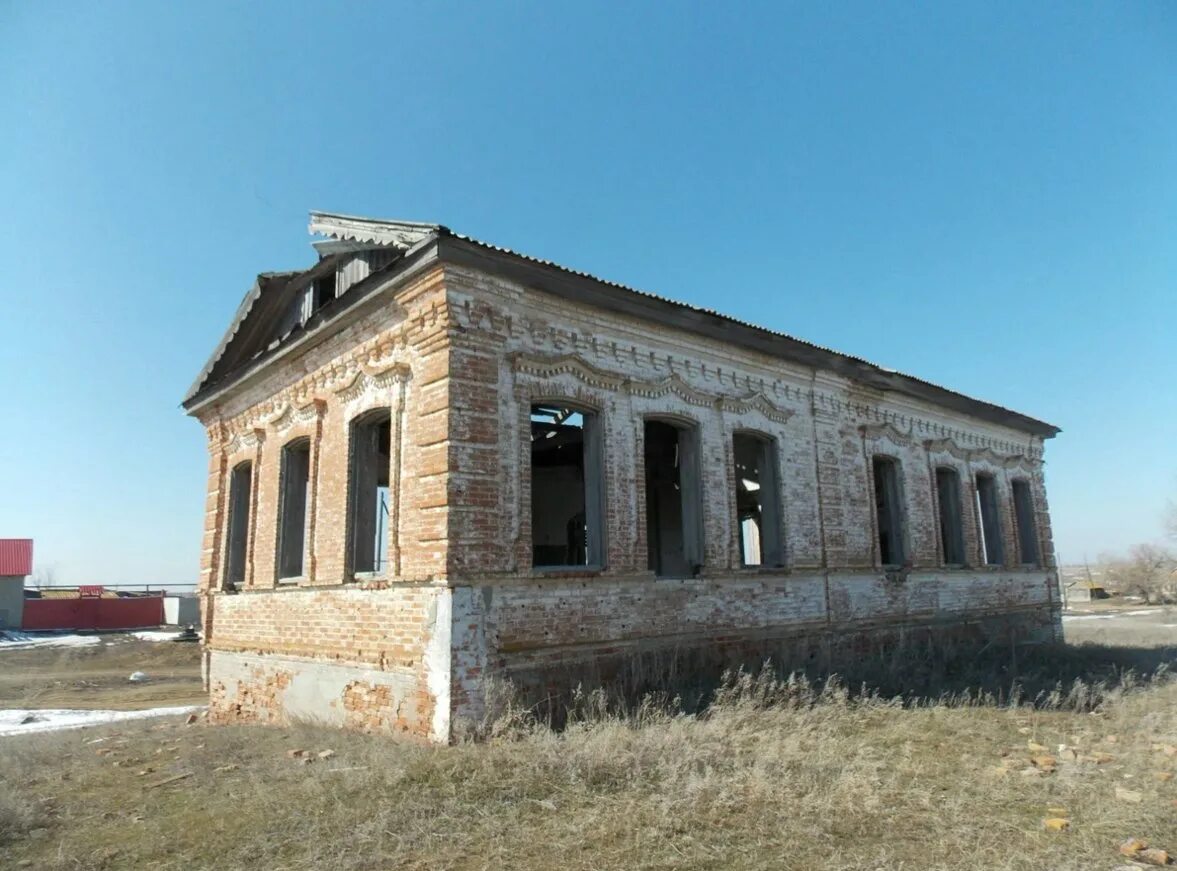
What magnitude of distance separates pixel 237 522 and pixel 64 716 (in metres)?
6.09

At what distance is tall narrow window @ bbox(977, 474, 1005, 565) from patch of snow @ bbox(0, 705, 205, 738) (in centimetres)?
1599

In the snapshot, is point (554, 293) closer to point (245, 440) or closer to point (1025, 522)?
point (245, 440)

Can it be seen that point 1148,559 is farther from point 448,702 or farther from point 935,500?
point 448,702

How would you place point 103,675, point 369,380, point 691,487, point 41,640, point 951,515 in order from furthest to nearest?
point 41,640 → point 103,675 → point 951,515 → point 691,487 → point 369,380

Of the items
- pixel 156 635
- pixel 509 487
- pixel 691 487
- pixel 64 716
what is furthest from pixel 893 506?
pixel 156 635

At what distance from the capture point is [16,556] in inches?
1420

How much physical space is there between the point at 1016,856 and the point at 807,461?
7.72 metres

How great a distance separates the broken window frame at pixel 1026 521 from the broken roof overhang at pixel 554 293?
493cm

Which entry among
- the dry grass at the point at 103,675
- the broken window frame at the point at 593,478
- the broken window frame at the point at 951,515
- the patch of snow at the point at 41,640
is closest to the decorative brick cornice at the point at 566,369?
the broken window frame at the point at 593,478

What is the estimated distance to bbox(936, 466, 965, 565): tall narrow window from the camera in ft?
50.2

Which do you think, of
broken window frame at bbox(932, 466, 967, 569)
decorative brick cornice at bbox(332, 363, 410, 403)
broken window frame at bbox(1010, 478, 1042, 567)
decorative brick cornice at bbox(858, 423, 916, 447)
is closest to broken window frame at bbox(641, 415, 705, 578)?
decorative brick cornice at bbox(332, 363, 410, 403)

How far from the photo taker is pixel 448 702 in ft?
23.9

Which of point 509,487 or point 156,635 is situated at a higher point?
point 509,487

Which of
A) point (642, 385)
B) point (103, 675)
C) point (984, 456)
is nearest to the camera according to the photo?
point (642, 385)
